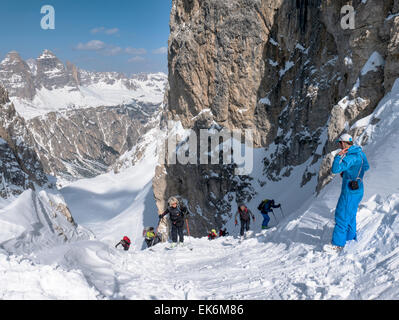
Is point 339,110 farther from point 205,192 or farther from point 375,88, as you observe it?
point 205,192

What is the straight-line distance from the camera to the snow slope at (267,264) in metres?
5.25

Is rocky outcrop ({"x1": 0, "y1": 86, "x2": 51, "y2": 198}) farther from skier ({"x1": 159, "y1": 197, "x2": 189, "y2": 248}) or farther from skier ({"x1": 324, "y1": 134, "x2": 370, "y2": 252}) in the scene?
skier ({"x1": 324, "y1": 134, "x2": 370, "y2": 252})

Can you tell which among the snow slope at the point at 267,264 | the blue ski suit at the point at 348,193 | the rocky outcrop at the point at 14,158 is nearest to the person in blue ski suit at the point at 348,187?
the blue ski suit at the point at 348,193

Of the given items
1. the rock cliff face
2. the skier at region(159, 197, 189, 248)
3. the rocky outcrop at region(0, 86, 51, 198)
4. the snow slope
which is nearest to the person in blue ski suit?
the snow slope

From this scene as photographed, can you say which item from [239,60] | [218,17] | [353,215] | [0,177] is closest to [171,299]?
[353,215]

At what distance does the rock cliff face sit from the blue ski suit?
12.7 meters

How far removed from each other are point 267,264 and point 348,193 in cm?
265

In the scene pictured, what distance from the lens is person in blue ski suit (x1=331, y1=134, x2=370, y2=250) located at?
609 centimetres

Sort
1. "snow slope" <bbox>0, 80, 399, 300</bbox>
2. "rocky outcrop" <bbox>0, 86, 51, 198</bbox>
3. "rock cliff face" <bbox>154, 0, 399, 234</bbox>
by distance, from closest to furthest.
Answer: "snow slope" <bbox>0, 80, 399, 300</bbox> < "rock cliff face" <bbox>154, 0, 399, 234</bbox> < "rocky outcrop" <bbox>0, 86, 51, 198</bbox>

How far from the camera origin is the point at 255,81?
37.8 meters

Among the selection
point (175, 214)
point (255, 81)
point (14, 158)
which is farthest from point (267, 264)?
point (14, 158)

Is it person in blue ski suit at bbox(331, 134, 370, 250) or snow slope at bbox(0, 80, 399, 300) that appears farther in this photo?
person in blue ski suit at bbox(331, 134, 370, 250)

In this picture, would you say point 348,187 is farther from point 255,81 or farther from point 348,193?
point 255,81

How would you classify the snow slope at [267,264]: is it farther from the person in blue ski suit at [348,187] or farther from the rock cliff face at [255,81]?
the rock cliff face at [255,81]
